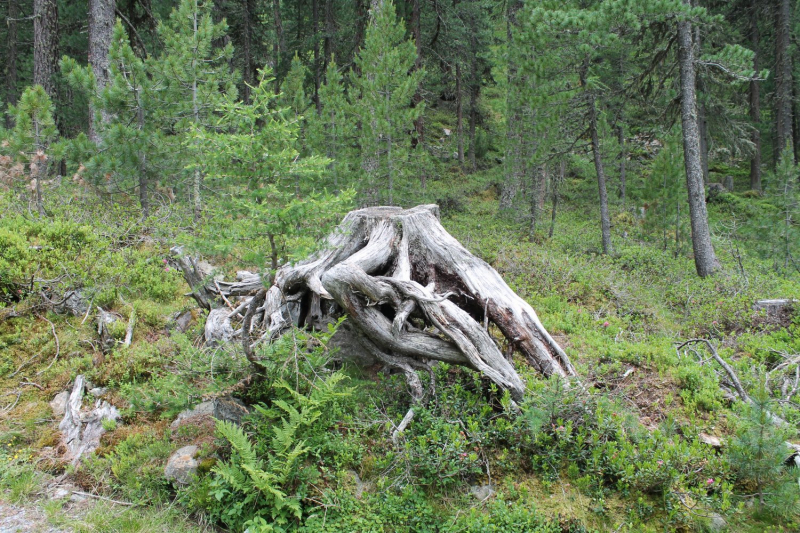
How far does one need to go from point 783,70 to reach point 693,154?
15.6 meters

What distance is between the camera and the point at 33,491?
12.9ft

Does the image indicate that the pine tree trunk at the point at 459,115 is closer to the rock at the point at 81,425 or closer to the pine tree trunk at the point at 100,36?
the pine tree trunk at the point at 100,36

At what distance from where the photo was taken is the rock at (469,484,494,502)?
3904mm

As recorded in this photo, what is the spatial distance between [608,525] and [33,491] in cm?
476

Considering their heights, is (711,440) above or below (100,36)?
below

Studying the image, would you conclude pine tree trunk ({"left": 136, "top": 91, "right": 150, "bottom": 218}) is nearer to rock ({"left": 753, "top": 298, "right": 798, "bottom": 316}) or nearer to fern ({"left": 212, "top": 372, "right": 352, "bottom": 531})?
fern ({"left": 212, "top": 372, "right": 352, "bottom": 531})

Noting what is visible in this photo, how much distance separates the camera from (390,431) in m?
4.41

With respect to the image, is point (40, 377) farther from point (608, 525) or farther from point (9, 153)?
point (608, 525)

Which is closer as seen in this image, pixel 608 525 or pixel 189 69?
pixel 608 525

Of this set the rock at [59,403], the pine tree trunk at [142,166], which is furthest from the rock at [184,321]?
the pine tree trunk at [142,166]

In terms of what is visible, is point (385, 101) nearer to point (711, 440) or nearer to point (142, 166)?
point (142, 166)

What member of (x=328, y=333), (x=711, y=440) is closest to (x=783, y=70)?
(x=711, y=440)

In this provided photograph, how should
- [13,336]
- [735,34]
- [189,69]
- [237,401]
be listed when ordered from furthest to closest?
1. [735,34]
2. [189,69]
3. [13,336]
4. [237,401]

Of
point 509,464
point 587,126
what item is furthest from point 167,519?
point 587,126
